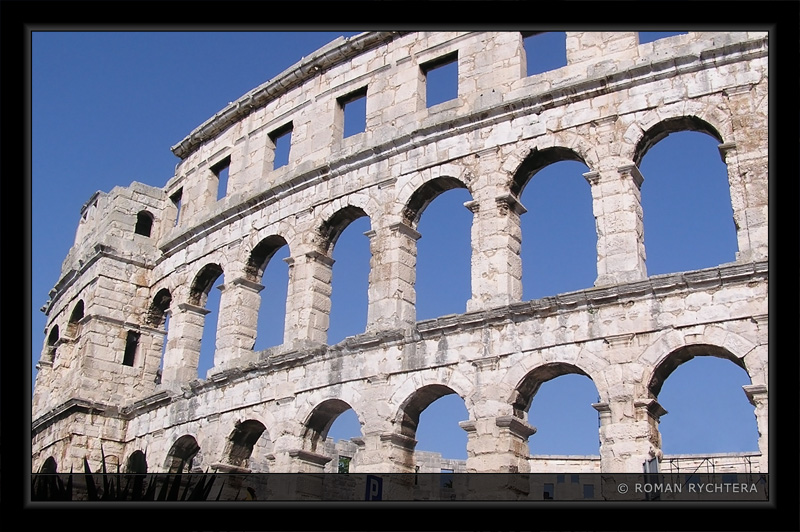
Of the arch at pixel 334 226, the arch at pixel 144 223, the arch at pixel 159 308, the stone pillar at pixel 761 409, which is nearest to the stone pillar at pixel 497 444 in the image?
the stone pillar at pixel 761 409

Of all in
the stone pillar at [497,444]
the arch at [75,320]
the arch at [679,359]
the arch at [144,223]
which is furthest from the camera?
the arch at [144,223]

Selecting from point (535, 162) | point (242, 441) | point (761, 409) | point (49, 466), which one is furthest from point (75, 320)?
point (761, 409)

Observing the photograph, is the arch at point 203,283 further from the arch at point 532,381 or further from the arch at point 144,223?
the arch at point 532,381

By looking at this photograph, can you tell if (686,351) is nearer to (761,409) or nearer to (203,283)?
(761,409)

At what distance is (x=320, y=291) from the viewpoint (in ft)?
55.1

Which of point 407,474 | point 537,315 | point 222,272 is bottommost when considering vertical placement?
point 407,474

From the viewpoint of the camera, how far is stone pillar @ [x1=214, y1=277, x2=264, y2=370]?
58.5 ft

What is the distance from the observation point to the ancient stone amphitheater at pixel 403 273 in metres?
12.5

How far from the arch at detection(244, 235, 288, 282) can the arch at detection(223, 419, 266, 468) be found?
3.32m

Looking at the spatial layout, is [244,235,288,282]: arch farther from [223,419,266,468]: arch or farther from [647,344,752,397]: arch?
[647,344,752,397]: arch

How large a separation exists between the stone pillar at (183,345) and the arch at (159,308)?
1531 mm
